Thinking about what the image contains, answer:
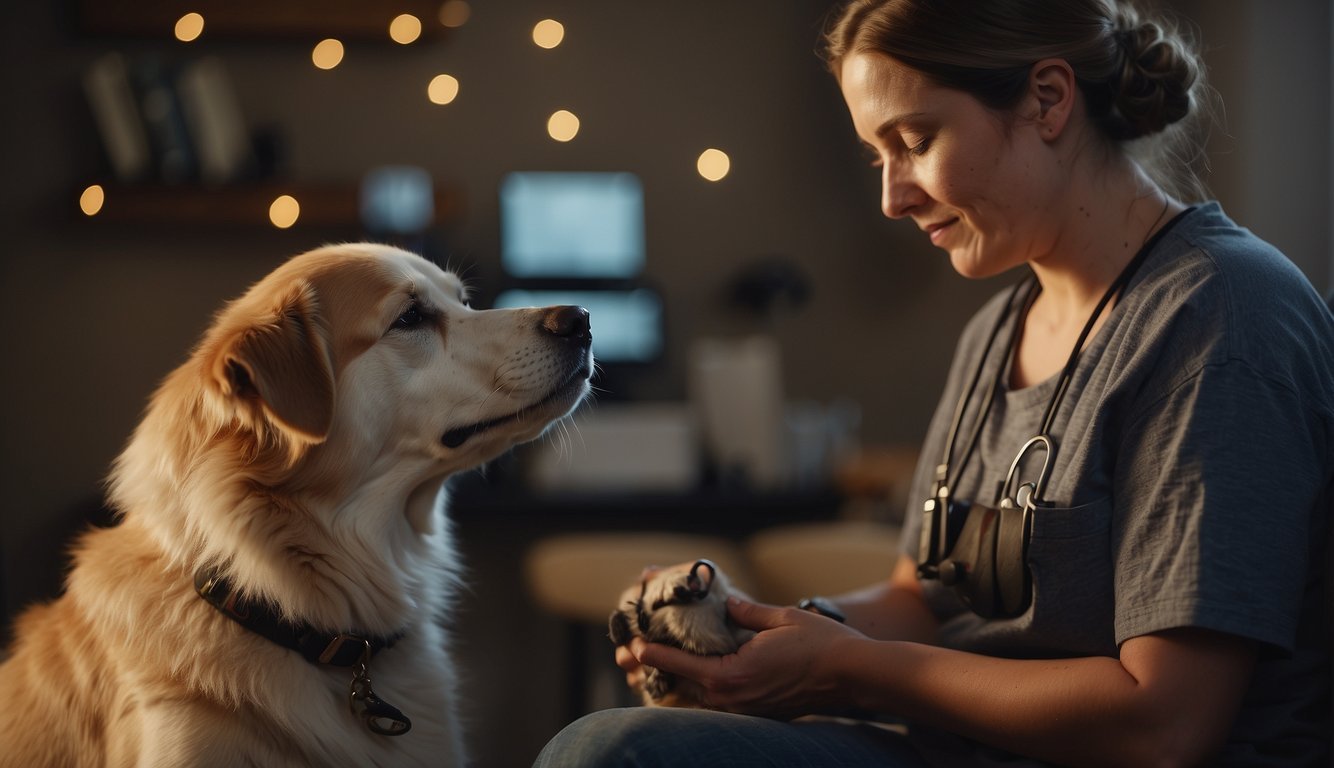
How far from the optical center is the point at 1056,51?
1.18m

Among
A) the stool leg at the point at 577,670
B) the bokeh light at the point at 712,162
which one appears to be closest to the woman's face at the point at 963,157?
the stool leg at the point at 577,670

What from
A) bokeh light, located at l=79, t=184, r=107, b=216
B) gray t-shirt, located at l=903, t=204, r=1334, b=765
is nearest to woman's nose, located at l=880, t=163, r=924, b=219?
gray t-shirt, located at l=903, t=204, r=1334, b=765

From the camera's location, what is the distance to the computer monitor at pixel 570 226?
11.2 ft

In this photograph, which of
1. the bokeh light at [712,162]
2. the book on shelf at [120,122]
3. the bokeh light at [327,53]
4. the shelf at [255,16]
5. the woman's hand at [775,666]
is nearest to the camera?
the woman's hand at [775,666]

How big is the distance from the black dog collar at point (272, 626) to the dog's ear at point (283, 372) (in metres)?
0.18

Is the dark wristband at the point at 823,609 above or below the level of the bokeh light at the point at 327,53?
below

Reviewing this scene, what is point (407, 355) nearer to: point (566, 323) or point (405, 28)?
point (566, 323)

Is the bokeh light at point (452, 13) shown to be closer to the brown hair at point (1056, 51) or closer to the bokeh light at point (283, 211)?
the bokeh light at point (283, 211)

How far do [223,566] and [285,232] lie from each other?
7.91 feet

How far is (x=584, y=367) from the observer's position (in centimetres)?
140

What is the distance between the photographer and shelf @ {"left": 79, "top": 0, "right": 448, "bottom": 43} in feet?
10.7

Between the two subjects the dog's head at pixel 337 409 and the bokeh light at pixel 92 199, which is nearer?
the dog's head at pixel 337 409

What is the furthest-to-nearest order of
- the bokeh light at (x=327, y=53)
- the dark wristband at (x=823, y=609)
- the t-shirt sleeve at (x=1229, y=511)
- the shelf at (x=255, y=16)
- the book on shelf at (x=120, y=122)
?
the bokeh light at (x=327, y=53)
the shelf at (x=255, y=16)
the book on shelf at (x=120, y=122)
the dark wristband at (x=823, y=609)
the t-shirt sleeve at (x=1229, y=511)

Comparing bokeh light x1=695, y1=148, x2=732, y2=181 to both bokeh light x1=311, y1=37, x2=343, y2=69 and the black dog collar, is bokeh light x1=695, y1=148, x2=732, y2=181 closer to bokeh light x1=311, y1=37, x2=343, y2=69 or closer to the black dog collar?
bokeh light x1=311, y1=37, x2=343, y2=69
